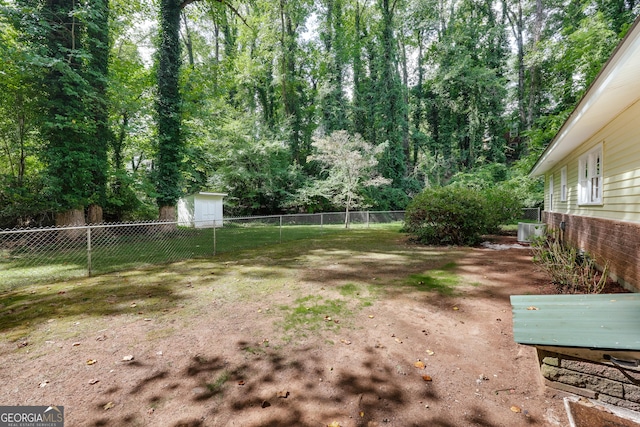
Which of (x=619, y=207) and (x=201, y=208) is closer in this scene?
(x=619, y=207)

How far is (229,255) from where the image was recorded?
321 inches

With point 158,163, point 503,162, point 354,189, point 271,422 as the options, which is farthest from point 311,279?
point 503,162

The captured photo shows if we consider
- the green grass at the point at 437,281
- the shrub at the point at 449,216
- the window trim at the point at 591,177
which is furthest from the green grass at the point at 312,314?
the shrub at the point at 449,216

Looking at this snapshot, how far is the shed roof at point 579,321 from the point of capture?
2.07 metres

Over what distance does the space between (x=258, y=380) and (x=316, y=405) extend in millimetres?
584

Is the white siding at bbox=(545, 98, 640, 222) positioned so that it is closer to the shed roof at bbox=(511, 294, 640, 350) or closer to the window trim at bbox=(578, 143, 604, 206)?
the window trim at bbox=(578, 143, 604, 206)

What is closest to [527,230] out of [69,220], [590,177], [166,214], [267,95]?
[590,177]

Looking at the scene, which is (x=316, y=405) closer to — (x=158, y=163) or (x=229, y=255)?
(x=229, y=255)

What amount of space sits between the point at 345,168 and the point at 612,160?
13516mm

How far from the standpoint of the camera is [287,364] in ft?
8.67

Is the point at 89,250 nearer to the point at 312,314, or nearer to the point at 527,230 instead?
the point at 312,314

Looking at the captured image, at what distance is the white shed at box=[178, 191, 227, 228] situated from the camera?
16484 millimetres

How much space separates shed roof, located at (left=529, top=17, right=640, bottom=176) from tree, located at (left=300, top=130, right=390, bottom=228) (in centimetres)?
1168

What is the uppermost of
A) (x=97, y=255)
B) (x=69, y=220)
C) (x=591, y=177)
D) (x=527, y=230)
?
(x=591, y=177)
